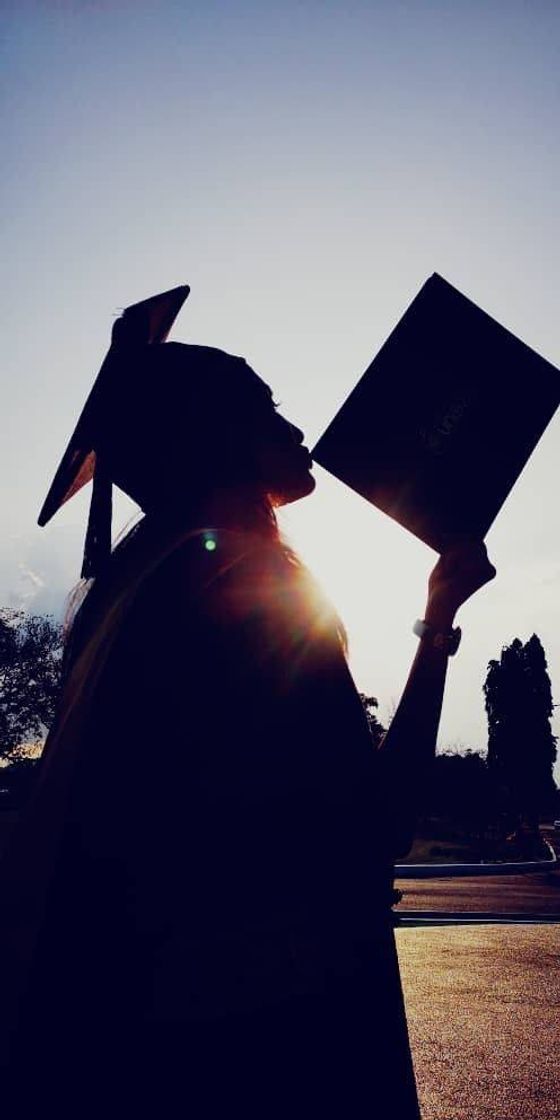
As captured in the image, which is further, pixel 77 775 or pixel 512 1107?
pixel 512 1107

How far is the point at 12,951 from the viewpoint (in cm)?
100

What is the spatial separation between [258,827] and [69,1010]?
0.33 meters

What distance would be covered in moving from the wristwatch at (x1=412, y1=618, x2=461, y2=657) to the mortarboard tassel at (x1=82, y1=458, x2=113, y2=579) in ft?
2.46

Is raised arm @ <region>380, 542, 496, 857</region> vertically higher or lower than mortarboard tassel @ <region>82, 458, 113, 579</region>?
lower

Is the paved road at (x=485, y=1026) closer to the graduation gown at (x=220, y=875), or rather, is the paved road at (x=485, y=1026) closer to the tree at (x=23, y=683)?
the graduation gown at (x=220, y=875)

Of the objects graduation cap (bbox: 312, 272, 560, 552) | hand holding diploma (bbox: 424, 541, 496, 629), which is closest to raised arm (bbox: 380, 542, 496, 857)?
hand holding diploma (bbox: 424, 541, 496, 629)

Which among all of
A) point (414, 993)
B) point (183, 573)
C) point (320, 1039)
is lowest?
point (414, 993)

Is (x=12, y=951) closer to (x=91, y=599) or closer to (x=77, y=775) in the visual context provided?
(x=77, y=775)

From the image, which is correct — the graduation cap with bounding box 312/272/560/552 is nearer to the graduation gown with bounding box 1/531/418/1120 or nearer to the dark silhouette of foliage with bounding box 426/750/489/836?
the graduation gown with bounding box 1/531/418/1120

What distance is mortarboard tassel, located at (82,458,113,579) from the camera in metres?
1.80

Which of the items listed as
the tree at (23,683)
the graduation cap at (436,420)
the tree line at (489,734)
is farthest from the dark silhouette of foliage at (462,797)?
the graduation cap at (436,420)

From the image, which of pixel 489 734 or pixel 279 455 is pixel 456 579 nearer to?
pixel 279 455

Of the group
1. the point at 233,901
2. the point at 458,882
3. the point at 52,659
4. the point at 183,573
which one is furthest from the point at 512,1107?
the point at 52,659

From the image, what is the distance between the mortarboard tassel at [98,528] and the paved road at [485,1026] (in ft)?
8.55
